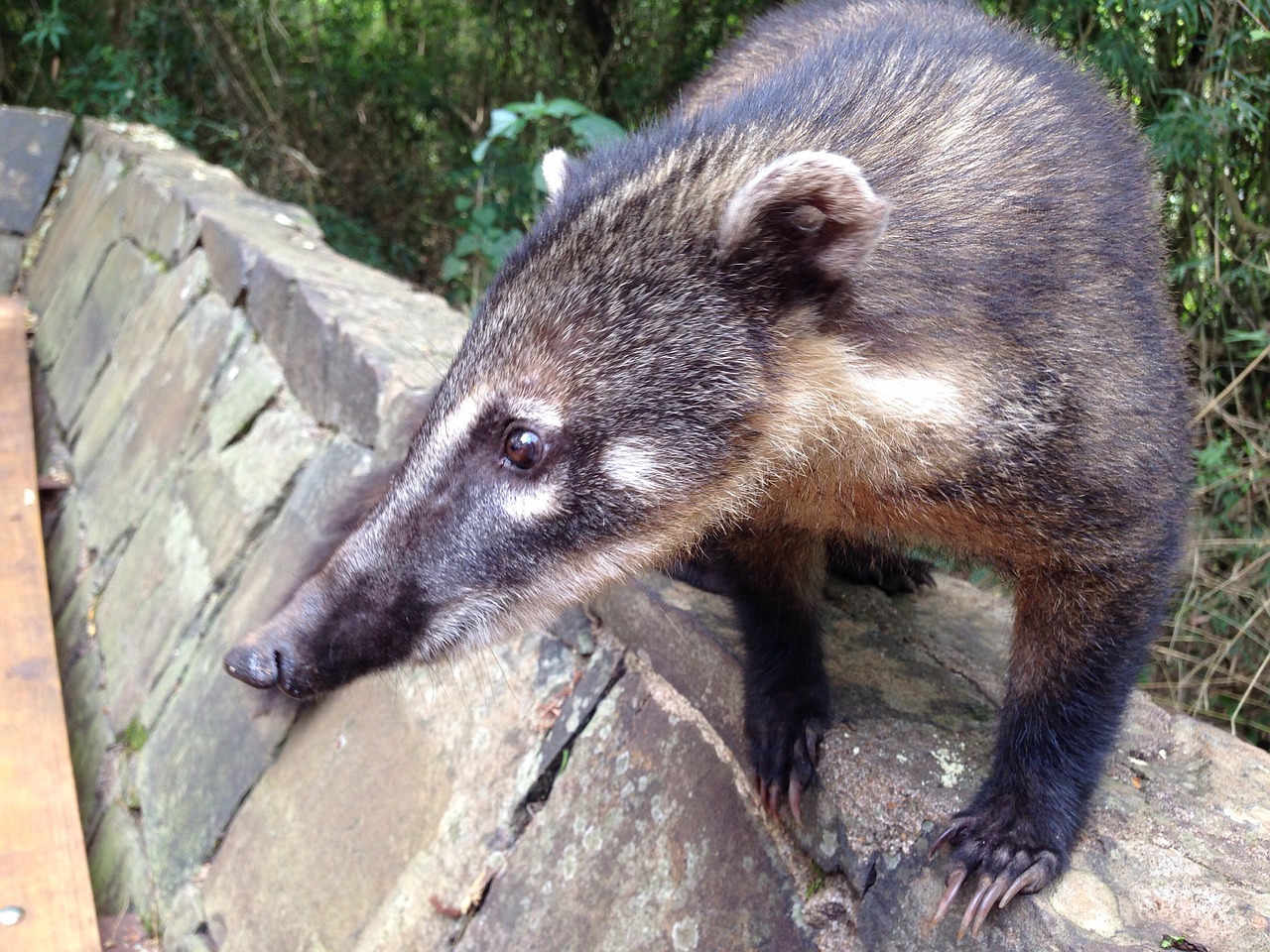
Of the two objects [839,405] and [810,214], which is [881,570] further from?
[810,214]

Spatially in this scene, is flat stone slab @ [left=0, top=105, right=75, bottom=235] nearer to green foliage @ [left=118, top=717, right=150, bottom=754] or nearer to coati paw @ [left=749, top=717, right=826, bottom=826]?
green foliage @ [left=118, top=717, right=150, bottom=754]

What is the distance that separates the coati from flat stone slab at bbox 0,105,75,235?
244 inches

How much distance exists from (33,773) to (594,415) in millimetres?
2288

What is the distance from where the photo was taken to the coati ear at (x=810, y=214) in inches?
70.1

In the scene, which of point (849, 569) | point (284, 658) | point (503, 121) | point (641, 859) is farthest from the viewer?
point (503, 121)

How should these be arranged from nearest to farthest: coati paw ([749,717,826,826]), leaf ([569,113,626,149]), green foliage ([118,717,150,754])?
coati paw ([749,717,826,826]), green foliage ([118,717,150,754]), leaf ([569,113,626,149])

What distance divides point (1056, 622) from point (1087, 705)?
169mm

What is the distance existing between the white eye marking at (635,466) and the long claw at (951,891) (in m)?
0.83

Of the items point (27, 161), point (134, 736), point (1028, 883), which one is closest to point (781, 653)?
point (1028, 883)

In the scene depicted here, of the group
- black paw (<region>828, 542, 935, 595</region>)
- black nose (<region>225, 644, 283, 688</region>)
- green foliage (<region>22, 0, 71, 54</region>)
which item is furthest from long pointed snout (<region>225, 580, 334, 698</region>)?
green foliage (<region>22, 0, 71, 54</region>)

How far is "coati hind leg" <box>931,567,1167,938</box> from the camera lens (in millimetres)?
1960

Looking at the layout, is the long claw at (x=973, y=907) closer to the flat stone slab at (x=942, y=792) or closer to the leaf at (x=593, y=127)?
the flat stone slab at (x=942, y=792)

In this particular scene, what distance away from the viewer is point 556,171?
2.33 metres

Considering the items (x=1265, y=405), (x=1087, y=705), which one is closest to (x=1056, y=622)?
(x=1087, y=705)
